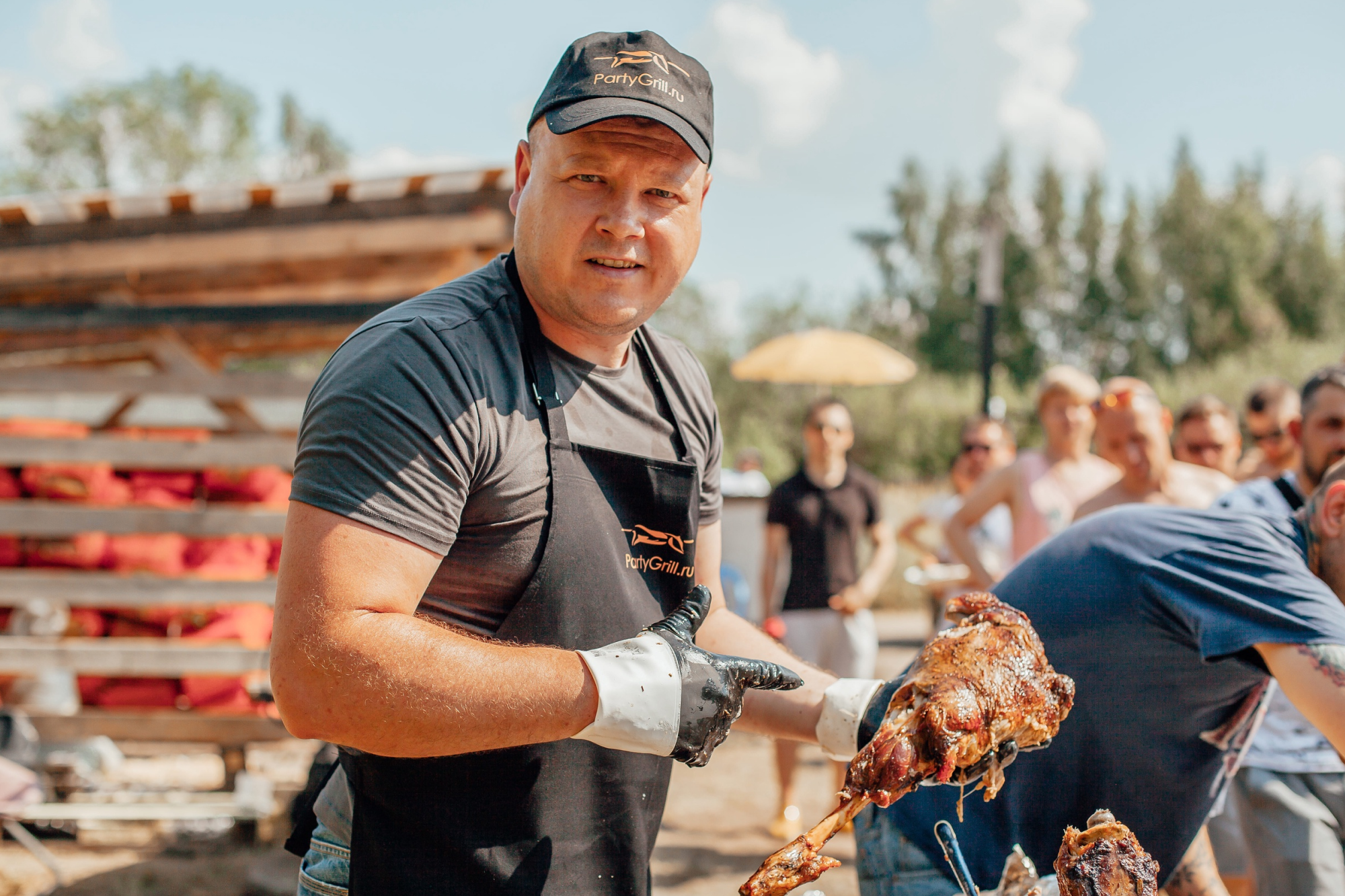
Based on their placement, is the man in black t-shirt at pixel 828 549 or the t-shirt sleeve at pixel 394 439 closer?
the t-shirt sleeve at pixel 394 439

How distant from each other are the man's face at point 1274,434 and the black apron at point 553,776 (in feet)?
14.8

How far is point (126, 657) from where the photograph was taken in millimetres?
4914

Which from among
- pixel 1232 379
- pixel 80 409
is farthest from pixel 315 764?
pixel 1232 379

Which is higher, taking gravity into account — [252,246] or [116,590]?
[252,246]

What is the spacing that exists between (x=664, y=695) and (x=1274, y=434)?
4.86 metres

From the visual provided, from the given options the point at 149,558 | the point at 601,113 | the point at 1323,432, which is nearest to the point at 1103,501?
the point at 1323,432

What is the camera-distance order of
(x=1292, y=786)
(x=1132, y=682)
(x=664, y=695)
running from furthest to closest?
(x=1292, y=786), (x=1132, y=682), (x=664, y=695)

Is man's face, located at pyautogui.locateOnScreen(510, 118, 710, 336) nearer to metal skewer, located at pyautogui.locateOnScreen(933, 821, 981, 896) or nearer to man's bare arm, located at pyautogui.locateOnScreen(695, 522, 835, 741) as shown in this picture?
man's bare arm, located at pyautogui.locateOnScreen(695, 522, 835, 741)

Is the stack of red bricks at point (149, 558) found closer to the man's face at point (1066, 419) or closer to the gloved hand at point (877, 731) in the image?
the gloved hand at point (877, 731)

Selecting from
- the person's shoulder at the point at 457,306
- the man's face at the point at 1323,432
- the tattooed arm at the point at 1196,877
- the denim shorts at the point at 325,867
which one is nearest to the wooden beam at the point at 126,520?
the denim shorts at the point at 325,867

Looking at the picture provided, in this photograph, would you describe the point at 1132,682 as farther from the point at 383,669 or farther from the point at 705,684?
the point at 383,669

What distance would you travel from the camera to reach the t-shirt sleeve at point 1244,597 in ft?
5.67

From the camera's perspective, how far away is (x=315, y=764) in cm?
302

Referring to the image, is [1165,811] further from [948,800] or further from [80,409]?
[80,409]
